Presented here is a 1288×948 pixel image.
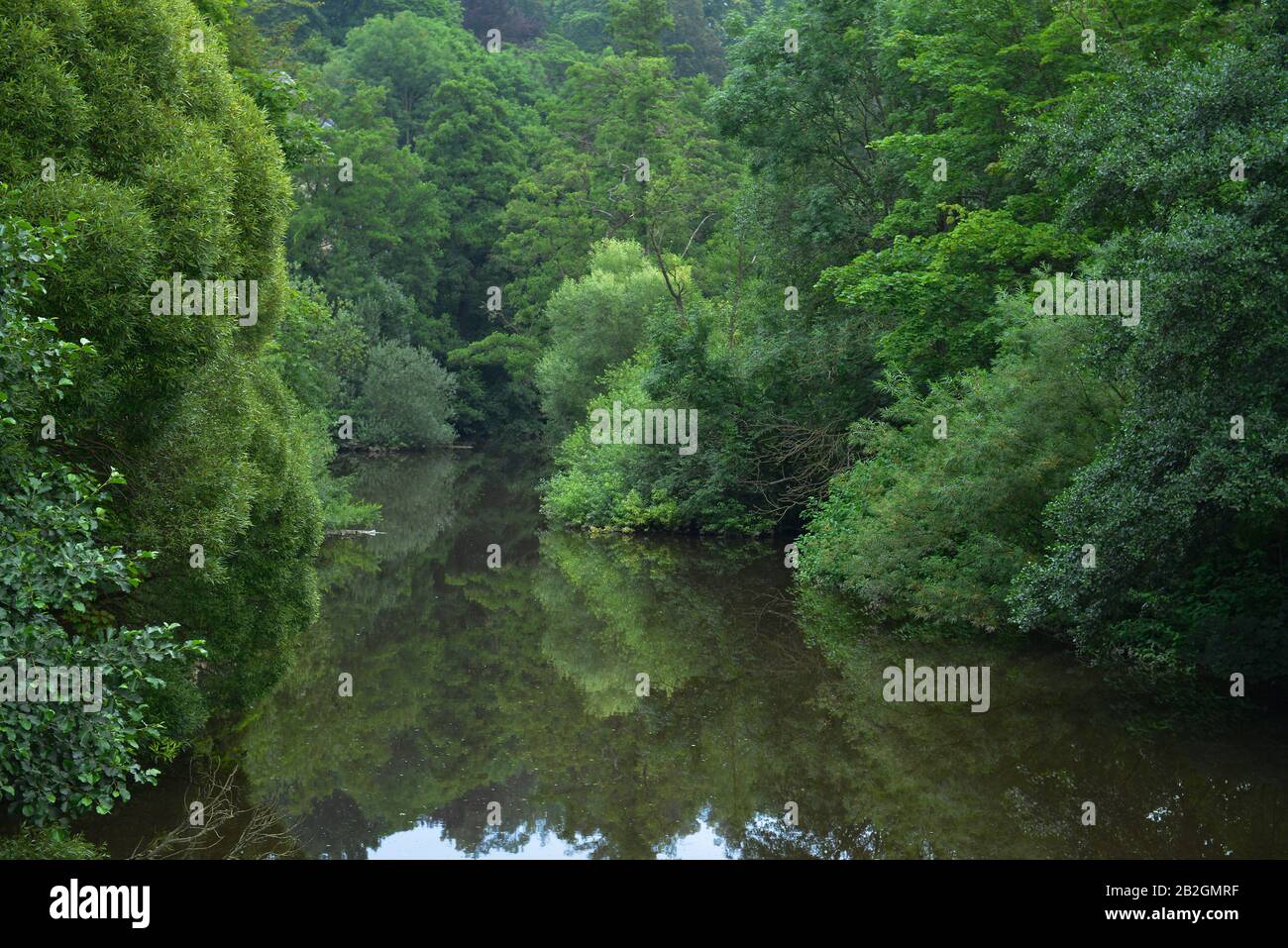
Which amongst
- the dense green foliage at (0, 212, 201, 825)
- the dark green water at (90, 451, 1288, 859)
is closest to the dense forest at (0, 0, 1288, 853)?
the dense green foliage at (0, 212, 201, 825)

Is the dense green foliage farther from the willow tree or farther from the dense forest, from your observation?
the willow tree

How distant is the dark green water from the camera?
35.4 ft

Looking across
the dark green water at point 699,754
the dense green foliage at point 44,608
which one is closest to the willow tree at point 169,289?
the dense green foliage at point 44,608

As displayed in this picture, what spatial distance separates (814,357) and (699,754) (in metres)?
15.0

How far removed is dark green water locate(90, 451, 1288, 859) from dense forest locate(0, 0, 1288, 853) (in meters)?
1.13

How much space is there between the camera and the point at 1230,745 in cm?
1283

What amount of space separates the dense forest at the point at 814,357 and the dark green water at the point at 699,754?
113 centimetres

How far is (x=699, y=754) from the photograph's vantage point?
13.4 meters

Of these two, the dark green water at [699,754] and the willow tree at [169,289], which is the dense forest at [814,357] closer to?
the willow tree at [169,289]

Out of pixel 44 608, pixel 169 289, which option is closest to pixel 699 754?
pixel 169 289

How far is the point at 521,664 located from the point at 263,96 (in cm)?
878

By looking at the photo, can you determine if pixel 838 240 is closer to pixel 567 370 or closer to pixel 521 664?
pixel 521 664

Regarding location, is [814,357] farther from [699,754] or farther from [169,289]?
[169,289]

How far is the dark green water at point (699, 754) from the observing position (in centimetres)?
1078
